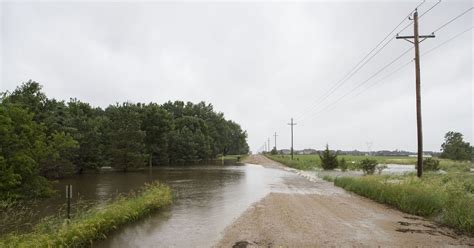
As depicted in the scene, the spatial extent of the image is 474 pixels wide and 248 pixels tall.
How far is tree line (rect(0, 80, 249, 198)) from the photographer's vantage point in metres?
21.6

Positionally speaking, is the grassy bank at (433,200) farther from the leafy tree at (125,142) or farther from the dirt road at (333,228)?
the leafy tree at (125,142)

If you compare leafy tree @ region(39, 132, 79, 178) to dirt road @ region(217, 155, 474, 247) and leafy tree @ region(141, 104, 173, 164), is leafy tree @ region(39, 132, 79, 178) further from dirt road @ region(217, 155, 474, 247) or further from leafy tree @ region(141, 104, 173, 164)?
leafy tree @ region(141, 104, 173, 164)

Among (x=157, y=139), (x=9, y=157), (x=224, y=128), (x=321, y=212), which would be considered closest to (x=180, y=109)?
(x=224, y=128)

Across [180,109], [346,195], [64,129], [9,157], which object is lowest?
[346,195]

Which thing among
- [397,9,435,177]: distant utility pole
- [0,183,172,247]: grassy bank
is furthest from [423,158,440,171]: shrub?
[0,183,172,247]: grassy bank

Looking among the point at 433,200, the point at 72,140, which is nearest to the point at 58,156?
the point at 72,140

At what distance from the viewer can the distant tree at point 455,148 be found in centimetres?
8191

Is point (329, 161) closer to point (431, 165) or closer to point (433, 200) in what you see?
point (431, 165)

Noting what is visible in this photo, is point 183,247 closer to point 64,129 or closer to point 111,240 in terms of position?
point 111,240

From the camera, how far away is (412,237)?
972cm

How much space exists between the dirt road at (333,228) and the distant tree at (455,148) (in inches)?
3136

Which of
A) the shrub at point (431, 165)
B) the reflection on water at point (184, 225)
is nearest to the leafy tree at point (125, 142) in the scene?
the reflection on water at point (184, 225)

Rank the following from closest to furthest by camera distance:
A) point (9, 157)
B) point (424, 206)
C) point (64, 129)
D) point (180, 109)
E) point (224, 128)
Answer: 1. point (424, 206)
2. point (9, 157)
3. point (64, 129)
4. point (180, 109)
5. point (224, 128)

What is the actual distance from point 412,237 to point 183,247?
19.7 ft
